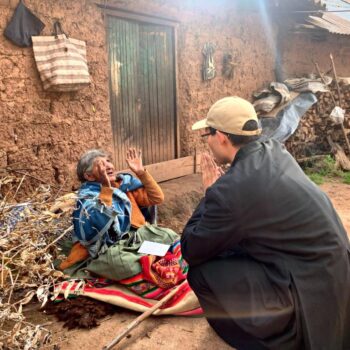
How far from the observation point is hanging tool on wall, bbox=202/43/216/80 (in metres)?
6.26

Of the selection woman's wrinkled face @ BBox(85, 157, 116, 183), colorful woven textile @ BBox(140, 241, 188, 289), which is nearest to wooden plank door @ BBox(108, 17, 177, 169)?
woman's wrinkled face @ BBox(85, 157, 116, 183)

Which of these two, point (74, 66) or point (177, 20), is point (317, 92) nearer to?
point (177, 20)

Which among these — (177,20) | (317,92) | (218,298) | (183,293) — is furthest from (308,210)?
(317,92)

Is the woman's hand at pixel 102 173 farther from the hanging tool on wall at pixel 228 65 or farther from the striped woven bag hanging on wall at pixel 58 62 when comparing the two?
the hanging tool on wall at pixel 228 65

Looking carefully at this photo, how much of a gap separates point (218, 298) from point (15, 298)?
61.9 inches

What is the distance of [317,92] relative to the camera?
8.23m

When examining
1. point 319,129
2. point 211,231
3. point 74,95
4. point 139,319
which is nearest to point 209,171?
point 211,231

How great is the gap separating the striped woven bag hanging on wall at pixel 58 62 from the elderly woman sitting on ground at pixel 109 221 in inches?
42.3

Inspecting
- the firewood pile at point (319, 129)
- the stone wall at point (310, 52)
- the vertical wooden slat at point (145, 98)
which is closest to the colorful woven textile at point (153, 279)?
the vertical wooden slat at point (145, 98)

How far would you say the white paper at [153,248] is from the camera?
3109 mm

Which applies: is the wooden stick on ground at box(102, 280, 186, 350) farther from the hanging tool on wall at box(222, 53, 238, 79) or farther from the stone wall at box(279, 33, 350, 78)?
the stone wall at box(279, 33, 350, 78)

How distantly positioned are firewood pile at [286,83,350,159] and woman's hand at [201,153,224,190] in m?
6.17

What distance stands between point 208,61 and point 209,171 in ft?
13.6

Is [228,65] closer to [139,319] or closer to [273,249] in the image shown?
[139,319]
